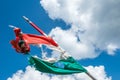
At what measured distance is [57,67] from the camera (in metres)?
32.1

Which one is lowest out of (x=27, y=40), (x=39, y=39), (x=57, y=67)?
(x=57, y=67)

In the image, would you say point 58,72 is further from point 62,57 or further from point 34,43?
point 34,43

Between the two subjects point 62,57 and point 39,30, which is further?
point 39,30

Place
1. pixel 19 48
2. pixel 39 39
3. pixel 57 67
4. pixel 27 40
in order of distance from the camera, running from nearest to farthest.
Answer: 1. pixel 19 48
2. pixel 27 40
3. pixel 57 67
4. pixel 39 39

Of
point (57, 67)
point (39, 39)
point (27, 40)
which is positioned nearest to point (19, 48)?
point (27, 40)

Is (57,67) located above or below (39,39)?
below

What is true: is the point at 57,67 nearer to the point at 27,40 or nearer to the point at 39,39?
the point at 39,39

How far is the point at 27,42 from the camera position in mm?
31391

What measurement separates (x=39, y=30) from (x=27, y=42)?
11.7 feet

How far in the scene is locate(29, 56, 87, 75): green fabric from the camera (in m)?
31.8

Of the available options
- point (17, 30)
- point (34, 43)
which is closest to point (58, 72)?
point (34, 43)

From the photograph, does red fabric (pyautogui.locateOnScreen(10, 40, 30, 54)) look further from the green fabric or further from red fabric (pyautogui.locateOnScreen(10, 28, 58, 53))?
the green fabric

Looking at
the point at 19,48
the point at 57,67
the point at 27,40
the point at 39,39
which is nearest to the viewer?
the point at 19,48

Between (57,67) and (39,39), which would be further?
(39,39)
